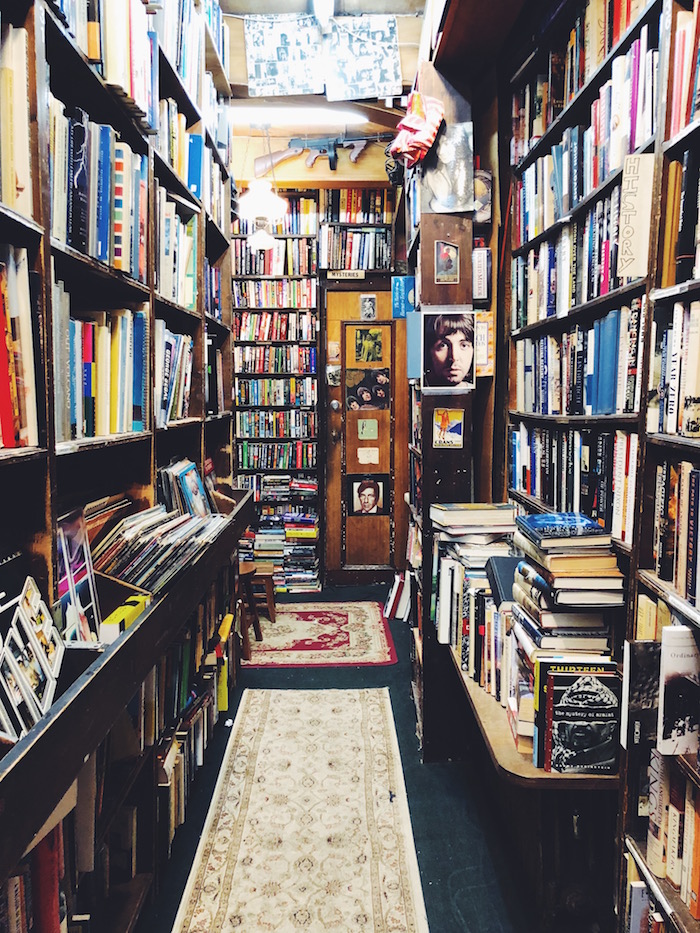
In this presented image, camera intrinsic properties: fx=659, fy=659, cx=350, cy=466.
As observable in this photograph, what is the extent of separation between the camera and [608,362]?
1.64 m

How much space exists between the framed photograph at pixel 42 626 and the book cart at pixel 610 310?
111cm

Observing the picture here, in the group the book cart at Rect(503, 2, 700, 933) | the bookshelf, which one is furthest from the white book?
the bookshelf

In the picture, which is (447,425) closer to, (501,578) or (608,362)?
(501,578)

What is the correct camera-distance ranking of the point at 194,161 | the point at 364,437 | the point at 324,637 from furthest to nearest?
the point at 364,437 → the point at 324,637 → the point at 194,161

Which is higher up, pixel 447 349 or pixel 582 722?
pixel 447 349

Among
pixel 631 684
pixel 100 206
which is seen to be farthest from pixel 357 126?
pixel 631 684

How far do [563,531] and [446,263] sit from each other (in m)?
1.27

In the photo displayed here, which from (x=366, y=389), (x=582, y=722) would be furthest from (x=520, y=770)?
(x=366, y=389)

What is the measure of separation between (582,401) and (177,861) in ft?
5.93

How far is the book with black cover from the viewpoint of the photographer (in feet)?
5.90

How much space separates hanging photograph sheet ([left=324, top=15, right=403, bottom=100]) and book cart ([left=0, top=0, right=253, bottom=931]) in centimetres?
98

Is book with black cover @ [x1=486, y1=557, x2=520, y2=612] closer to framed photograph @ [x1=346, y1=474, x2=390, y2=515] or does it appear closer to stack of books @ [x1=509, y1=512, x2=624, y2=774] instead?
stack of books @ [x1=509, y1=512, x2=624, y2=774]

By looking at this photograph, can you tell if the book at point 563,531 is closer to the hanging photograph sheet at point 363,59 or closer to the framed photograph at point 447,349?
the framed photograph at point 447,349

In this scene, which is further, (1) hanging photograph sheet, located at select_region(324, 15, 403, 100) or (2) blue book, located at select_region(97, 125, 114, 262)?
(1) hanging photograph sheet, located at select_region(324, 15, 403, 100)
